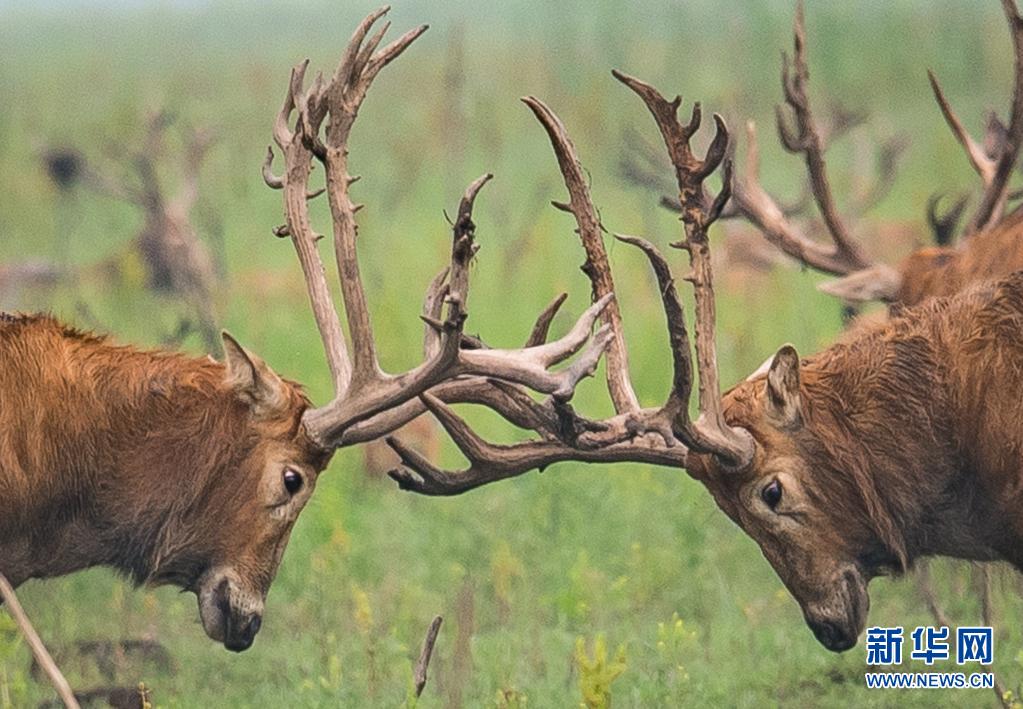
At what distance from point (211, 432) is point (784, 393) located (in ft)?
5.82


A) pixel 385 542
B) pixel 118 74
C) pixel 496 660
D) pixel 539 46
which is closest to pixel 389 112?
pixel 539 46

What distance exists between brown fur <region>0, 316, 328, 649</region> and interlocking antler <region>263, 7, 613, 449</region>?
208 millimetres

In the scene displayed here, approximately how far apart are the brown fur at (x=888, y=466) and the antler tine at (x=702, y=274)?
0.15m

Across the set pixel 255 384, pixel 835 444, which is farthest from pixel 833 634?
pixel 255 384

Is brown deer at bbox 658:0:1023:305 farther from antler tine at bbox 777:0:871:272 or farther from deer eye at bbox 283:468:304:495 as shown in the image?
deer eye at bbox 283:468:304:495

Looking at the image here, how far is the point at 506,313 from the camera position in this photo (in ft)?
49.4

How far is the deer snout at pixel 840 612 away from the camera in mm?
6961

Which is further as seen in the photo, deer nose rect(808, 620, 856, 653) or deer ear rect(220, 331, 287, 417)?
deer ear rect(220, 331, 287, 417)

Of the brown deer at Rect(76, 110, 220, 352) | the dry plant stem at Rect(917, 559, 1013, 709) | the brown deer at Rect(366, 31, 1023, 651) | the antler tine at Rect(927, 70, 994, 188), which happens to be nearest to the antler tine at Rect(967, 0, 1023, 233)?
the antler tine at Rect(927, 70, 994, 188)

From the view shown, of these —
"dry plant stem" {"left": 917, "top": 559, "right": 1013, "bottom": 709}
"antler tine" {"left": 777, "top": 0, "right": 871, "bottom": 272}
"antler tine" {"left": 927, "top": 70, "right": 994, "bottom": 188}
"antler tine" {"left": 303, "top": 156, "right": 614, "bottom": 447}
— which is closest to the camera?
"antler tine" {"left": 303, "top": 156, "right": 614, "bottom": 447}

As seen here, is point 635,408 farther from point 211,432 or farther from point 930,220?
point 930,220

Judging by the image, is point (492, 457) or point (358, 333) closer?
point (358, 333)

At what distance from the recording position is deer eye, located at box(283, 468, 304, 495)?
23.2 feet

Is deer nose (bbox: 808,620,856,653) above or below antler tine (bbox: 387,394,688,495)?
below
